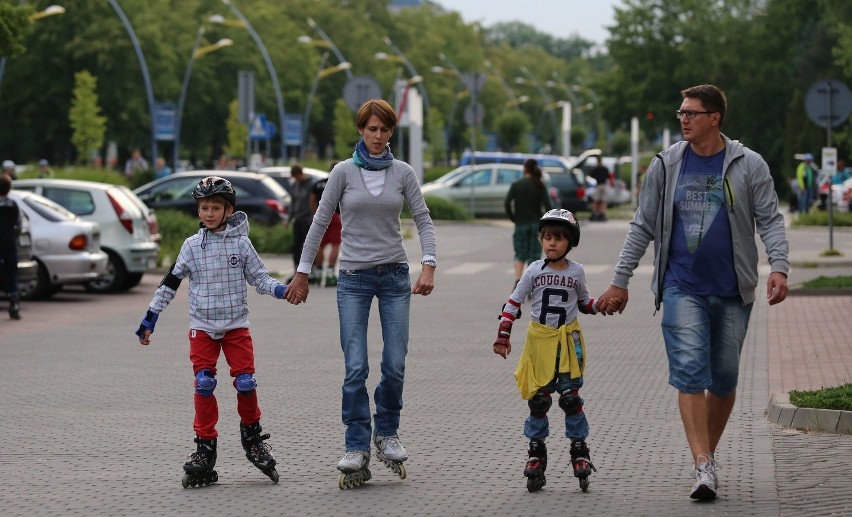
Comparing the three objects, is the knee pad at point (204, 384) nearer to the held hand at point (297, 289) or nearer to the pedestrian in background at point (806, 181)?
the held hand at point (297, 289)

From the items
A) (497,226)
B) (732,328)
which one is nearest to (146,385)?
(732,328)

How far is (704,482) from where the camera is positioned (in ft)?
24.5

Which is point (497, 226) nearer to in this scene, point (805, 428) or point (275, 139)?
point (805, 428)

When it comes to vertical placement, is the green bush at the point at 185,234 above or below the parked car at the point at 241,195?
below

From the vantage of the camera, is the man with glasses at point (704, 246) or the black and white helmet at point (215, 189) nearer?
the man with glasses at point (704, 246)

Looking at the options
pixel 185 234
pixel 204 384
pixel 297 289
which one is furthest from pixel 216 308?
pixel 185 234

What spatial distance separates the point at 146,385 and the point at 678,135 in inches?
3591

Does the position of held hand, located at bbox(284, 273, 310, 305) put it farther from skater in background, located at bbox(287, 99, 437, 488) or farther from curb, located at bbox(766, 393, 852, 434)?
curb, located at bbox(766, 393, 852, 434)

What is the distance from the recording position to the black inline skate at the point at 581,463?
7.82 meters

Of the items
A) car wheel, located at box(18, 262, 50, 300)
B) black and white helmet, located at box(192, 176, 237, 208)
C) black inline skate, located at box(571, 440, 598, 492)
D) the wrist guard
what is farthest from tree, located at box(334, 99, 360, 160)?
black inline skate, located at box(571, 440, 598, 492)

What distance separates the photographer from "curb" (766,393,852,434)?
9648mm

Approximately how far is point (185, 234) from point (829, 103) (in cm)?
990

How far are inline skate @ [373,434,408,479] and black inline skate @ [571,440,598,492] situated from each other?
0.81 meters

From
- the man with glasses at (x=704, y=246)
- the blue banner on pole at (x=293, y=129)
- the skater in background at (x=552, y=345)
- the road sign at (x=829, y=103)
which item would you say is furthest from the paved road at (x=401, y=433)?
the blue banner on pole at (x=293, y=129)
